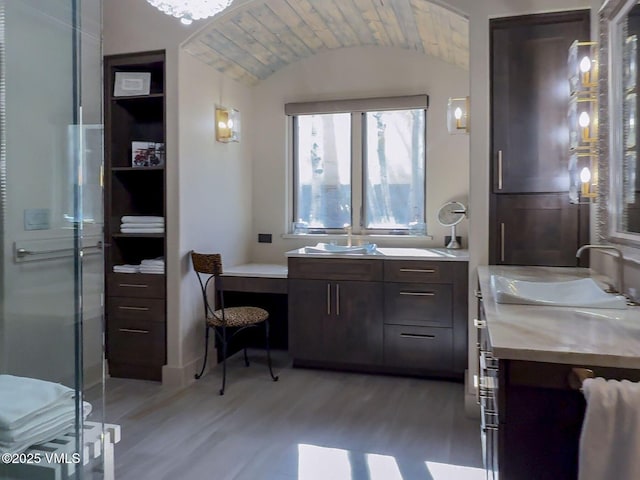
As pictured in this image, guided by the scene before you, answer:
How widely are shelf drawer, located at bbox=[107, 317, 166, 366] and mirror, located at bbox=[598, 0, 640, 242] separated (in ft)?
9.14

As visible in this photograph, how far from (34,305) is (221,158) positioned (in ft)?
5.78

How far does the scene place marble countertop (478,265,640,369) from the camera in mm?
1137

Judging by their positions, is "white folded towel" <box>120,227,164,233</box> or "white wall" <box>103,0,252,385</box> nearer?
"white wall" <box>103,0,252,385</box>

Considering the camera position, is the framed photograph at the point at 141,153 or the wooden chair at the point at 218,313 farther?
the framed photograph at the point at 141,153

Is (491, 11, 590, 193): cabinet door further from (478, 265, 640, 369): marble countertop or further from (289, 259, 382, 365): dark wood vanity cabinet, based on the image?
(478, 265, 640, 369): marble countertop

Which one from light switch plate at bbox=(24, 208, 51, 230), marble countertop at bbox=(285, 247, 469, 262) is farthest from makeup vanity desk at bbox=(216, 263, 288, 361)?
light switch plate at bbox=(24, 208, 51, 230)

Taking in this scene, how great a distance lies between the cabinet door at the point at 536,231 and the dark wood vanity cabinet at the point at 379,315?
53 cm

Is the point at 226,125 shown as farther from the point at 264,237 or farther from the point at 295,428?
the point at 295,428

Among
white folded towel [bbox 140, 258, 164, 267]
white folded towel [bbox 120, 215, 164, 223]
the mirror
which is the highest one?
the mirror

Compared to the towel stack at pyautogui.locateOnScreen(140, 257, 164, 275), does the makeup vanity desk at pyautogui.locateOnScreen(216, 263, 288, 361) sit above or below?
below

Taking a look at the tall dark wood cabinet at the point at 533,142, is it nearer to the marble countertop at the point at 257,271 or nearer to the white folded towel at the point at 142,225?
the marble countertop at the point at 257,271

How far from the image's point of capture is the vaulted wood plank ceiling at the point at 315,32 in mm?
3227

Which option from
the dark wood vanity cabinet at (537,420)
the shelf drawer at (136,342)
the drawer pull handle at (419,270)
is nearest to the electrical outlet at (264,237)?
the shelf drawer at (136,342)

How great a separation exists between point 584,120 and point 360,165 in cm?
210
